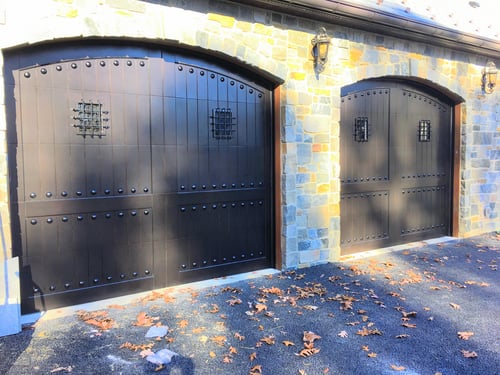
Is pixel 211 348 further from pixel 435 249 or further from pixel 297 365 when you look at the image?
pixel 435 249

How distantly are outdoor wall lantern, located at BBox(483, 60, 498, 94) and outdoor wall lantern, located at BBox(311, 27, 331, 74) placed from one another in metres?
3.25

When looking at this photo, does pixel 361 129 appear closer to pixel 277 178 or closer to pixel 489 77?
pixel 277 178

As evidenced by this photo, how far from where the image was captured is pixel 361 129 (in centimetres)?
493

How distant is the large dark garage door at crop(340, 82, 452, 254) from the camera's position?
491cm

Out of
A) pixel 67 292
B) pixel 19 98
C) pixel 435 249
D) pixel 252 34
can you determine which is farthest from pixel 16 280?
pixel 435 249

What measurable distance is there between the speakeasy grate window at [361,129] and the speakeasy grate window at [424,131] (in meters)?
1.15

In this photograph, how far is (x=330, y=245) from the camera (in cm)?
454

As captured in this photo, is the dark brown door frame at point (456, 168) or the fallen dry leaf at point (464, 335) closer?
the fallen dry leaf at point (464, 335)

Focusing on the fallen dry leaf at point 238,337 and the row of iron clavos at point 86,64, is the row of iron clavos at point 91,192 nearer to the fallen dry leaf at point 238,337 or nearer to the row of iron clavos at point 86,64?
the row of iron clavos at point 86,64

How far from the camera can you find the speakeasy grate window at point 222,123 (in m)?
3.90

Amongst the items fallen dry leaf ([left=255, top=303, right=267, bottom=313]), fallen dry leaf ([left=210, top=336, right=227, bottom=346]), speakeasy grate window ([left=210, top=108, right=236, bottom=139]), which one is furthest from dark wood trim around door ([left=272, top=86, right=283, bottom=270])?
fallen dry leaf ([left=210, top=336, right=227, bottom=346])

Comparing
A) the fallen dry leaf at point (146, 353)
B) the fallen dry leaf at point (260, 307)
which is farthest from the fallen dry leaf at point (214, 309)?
the fallen dry leaf at point (146, 353)

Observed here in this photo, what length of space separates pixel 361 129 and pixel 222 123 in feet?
6.80

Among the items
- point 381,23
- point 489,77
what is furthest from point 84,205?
point 489,77
